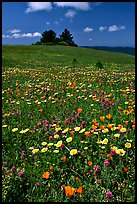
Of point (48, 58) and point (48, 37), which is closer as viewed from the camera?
point (48, 58)

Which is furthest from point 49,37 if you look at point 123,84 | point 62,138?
point 62,138

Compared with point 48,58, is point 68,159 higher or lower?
lower

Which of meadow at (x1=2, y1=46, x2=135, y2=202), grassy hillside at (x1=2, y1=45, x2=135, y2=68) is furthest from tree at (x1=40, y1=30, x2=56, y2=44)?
meadow at (x1=2, y1=46, x2=135, y2=202)

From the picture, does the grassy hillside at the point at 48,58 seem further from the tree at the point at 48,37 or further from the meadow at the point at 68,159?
the tree at the point at 48,37

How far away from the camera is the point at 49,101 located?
7680 mm

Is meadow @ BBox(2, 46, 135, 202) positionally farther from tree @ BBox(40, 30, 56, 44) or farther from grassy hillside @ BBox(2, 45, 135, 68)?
tree @ BBox(40, 30, 56, 44)

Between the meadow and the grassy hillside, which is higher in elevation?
the grassy hillside

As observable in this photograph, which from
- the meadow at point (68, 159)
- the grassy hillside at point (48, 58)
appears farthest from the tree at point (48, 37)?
the meadow at point (68, 159)

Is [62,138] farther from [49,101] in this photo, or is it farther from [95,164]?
[49,101]

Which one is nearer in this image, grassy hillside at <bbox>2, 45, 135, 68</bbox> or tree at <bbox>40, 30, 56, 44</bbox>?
grassy hillside at <bbox>2, 45, 135, 68</bbox>

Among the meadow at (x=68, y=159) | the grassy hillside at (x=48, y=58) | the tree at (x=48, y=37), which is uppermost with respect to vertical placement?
the tree at (x=48, y=37)

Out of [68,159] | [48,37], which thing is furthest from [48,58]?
[48,37]

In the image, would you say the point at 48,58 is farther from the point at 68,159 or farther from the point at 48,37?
the point at 48,37

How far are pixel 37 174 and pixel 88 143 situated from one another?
40.4 inches
